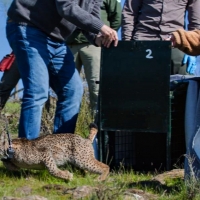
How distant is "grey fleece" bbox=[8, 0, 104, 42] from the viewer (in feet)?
14.6

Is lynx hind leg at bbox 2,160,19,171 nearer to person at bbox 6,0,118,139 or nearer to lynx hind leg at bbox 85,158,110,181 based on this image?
person at bbox 6,0,118,139

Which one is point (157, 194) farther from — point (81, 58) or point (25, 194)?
point (81, 58)

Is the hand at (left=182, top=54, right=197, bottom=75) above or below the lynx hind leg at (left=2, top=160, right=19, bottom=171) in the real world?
above

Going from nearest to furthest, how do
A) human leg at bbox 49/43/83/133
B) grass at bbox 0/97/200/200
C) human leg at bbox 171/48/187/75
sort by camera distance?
grass at bbox 0/97/200/200
human leg at bbox 49/43/83/133
human leg at bbox 171/48/187/75

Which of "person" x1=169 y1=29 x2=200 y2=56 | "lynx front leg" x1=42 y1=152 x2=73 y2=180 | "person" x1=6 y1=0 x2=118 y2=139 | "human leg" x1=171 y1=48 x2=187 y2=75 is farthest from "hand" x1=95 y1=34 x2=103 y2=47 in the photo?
"lynx front leg" x1=42 y1=152 x2=73 y2=180

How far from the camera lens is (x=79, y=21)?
4461 mm

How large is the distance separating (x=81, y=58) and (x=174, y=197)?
9.77 ft

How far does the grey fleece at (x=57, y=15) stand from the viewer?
14.6 feet

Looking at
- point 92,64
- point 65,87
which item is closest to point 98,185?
point 65,87

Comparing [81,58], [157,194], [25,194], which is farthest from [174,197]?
[81,58]

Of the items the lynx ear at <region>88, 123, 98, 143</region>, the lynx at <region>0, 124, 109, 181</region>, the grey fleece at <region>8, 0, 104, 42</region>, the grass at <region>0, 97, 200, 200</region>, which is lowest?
the grass at <region>0, 97, 200, 200</region>

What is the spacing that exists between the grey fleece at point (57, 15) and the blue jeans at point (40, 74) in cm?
6

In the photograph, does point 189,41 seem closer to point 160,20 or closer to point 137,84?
point 137,84

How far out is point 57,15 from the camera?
4691 millimetres
